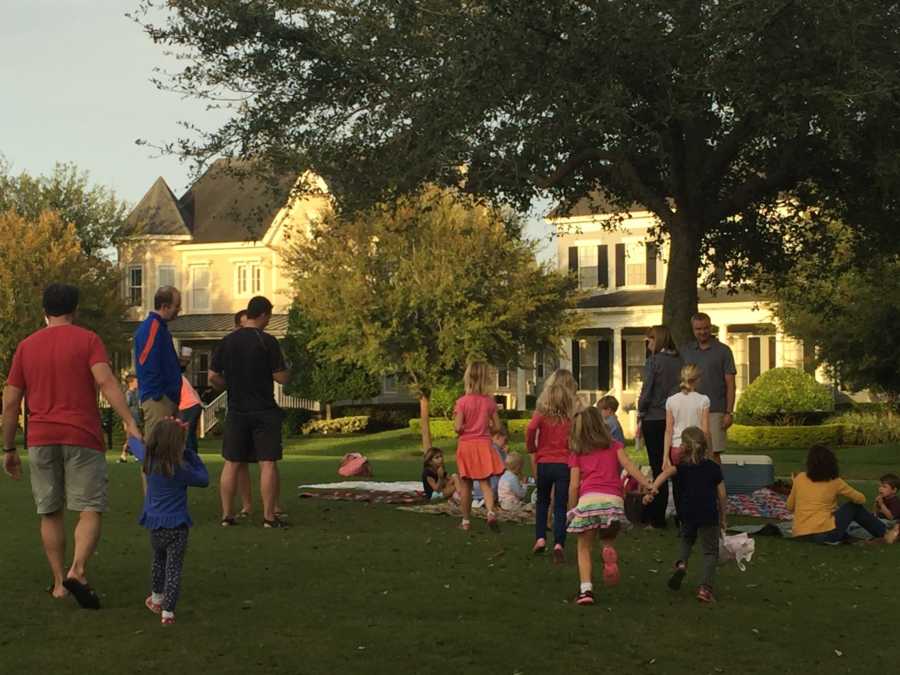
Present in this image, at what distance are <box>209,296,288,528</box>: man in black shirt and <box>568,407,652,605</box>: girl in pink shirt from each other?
383 cm

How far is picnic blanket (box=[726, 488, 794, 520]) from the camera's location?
16.3 metres

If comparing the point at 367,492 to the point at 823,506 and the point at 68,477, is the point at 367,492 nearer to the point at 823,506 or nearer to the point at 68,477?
the point at 823,506

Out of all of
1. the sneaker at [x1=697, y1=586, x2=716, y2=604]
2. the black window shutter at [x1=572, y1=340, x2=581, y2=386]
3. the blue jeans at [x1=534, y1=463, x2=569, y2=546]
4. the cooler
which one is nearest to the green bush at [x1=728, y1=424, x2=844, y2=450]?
the black window shutter at [x1=572, y1=340, x2=581, y2=386]

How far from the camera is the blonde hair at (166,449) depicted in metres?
8.66

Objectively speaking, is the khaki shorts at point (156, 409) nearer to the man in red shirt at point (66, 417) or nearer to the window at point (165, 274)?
the man in red shirt at point (66, 417)

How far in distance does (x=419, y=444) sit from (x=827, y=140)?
1053 inches

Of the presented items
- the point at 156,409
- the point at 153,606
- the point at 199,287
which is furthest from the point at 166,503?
the point at 199,287

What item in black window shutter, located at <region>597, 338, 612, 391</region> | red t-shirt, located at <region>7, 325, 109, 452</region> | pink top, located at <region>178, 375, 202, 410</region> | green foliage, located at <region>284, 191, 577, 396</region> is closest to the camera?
red t-shirt, located at <region>7, 325, 109, 452</region>

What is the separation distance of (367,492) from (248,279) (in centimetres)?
3912

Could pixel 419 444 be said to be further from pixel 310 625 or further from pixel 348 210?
pixel 310 625

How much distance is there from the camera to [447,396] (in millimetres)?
45188

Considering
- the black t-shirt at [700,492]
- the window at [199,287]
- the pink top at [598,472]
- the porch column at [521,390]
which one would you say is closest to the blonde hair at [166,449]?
the pink top at [598,472]

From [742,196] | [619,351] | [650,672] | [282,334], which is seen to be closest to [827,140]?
[742,196]

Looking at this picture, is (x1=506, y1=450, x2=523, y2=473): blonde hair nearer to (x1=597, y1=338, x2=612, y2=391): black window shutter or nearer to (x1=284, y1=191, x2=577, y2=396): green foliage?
(x1=284, y1=191, x2=577, y2=396): green foliage
